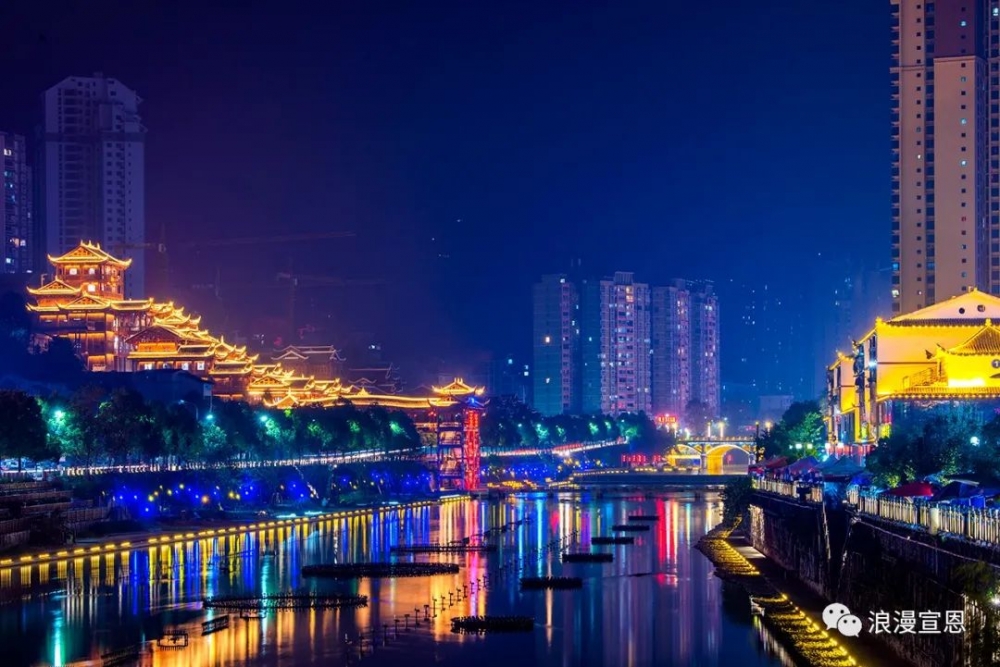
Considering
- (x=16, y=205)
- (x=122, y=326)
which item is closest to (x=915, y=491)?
(x=122, y=326)

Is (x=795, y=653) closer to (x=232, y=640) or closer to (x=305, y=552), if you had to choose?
(x=232, y=640)

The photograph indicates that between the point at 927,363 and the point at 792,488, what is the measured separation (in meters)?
21.6

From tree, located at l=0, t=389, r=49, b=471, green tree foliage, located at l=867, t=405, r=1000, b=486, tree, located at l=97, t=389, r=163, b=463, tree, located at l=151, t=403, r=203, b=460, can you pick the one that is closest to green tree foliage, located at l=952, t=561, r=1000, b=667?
green tree foliage, located at l=867, t=405, r=1000, b=486

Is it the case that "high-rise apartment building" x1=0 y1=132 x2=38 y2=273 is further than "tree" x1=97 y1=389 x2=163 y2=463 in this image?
Yes

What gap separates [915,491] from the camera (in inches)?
2013

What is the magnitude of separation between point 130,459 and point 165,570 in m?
36.9

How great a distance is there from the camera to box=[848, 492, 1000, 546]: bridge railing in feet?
116

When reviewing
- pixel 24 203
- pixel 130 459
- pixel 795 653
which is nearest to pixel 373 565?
pixel 795 653

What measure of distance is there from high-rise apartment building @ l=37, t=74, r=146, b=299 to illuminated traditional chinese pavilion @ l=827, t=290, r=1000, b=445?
352ft

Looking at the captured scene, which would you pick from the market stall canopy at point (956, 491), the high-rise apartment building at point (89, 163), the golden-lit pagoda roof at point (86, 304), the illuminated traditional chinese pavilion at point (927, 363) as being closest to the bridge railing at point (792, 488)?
the illuminated traditional chinese pavilion at point (927, 363)

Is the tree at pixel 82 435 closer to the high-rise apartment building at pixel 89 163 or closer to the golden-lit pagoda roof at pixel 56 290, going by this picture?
the golden-lit pagoda roof at pixel 56 290

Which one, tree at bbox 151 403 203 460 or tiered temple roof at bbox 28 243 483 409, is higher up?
tiered temple roof at bbox 28 243 483 409

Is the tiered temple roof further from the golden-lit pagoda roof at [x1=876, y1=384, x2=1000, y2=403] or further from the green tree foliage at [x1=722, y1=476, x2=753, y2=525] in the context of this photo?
the golden-lit pagoda roof at [x1=876, y1=384, x2=1000, y2=403]

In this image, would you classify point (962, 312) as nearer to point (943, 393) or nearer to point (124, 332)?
point (943, 393)
